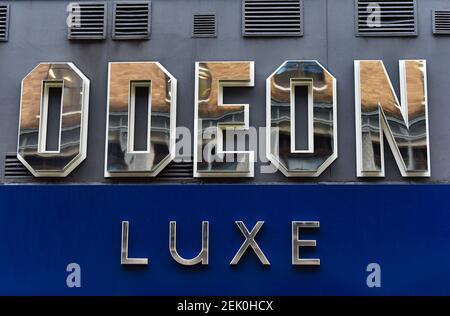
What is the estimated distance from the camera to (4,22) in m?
9.23

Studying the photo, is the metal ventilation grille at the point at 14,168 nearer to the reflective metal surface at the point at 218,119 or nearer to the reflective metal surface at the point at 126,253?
the reflective metal surface at the point at 126,253

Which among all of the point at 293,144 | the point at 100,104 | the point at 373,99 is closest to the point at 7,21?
the point at 100,104

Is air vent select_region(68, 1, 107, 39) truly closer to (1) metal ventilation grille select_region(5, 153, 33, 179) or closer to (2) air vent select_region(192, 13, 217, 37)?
(2) air vent select_region(192, 13, 217, 37)

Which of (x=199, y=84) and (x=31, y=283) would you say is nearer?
(x=31, y=283)

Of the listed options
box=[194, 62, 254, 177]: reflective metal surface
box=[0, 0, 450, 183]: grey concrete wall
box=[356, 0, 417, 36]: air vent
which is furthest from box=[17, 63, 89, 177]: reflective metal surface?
box=[356, 0, 417, 36]: air vent

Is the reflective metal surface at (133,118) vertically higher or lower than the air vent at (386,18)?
lower

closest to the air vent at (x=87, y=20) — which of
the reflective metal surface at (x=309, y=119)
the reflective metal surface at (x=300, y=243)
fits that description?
the reflective metal surface at (x=309, y=119)

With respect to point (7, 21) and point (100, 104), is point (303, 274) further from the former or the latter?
point (7, 21)

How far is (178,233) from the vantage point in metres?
8.24

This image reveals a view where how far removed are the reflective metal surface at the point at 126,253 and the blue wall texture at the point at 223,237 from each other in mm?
63

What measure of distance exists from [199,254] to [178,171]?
1.10m

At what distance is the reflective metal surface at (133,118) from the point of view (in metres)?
8.58

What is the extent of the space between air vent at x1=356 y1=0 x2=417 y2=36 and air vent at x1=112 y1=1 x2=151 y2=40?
2.73m

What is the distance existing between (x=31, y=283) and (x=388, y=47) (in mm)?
5255
